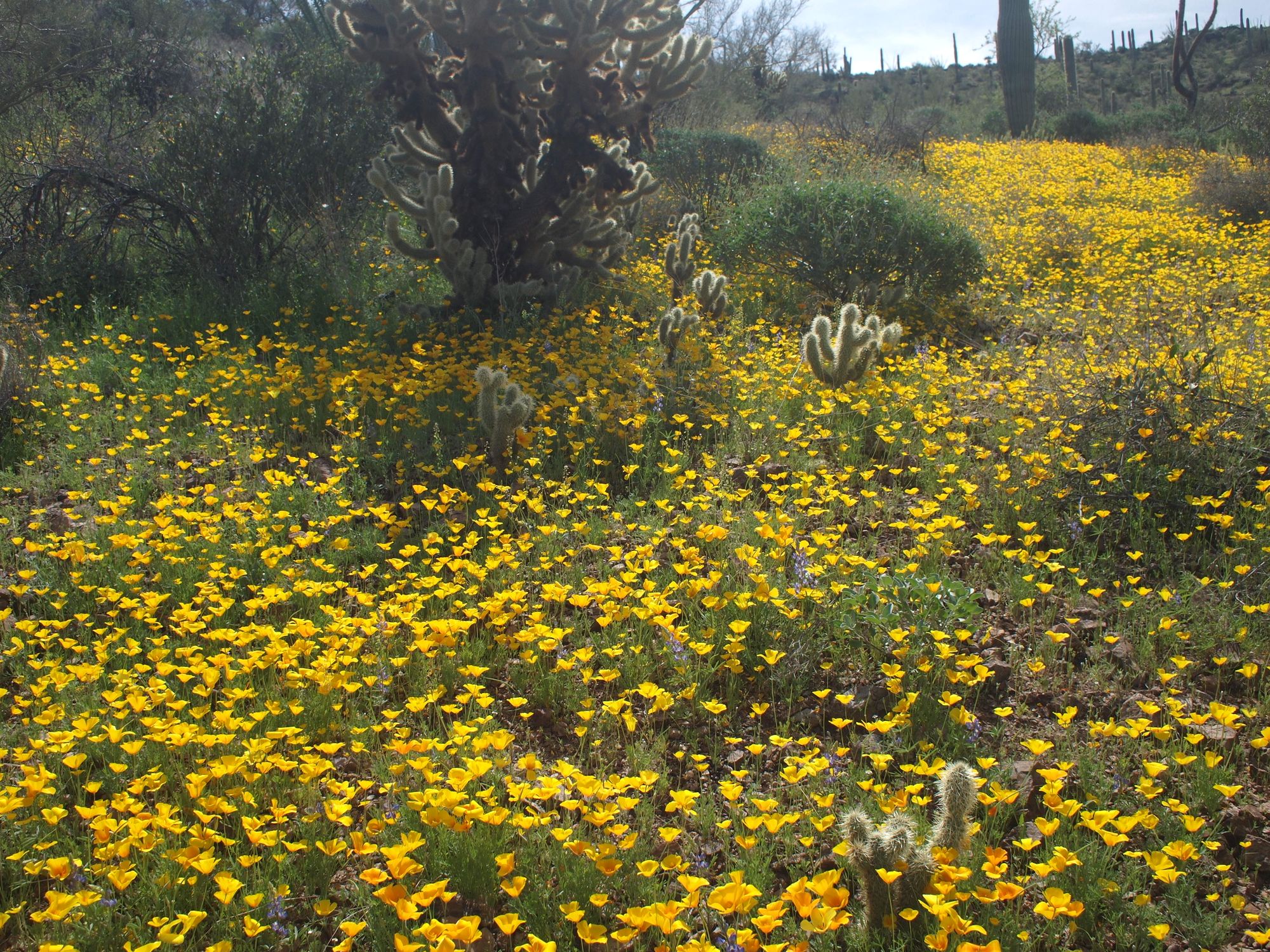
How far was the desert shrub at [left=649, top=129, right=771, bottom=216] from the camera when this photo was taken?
11.9 meters

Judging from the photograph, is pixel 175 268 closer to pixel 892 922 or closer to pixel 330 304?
pixel 330 304

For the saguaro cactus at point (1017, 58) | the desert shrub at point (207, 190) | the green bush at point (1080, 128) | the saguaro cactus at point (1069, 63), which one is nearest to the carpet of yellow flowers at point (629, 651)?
the desert shrub at point (207, 190)

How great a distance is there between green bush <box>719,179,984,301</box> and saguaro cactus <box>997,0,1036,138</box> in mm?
14711

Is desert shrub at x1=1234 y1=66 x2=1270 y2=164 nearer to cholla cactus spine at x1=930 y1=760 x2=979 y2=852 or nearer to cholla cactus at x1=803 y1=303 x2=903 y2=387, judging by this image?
cholla cactus at x1=803 y1=303 x2=903 y2=387

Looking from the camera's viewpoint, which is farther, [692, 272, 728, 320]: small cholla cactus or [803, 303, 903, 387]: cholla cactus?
[692, 272, 728, 320]: small cholla cactus

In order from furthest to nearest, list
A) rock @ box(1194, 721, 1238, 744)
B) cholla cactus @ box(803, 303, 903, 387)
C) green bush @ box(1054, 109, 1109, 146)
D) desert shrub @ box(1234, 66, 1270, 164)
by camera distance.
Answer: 1. green bush @ box(1054, 109, 1109, 146)
2. desert shrub @ box(1234, 66, 1270, 164)
3. cholla cactus @ box(803, 303, 903, 387)
4. rock @ box(1194, 721, 1238, 744)

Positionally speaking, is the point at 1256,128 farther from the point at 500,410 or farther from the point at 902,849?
the point at 902,849

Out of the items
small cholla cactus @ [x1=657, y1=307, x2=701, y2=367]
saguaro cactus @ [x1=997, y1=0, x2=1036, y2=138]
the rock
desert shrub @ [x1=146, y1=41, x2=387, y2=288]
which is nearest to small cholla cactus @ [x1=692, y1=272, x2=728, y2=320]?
small cholla cactus @ [x1=657, y1=307, x2=701, y2=367]

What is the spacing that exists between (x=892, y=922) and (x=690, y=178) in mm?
11265

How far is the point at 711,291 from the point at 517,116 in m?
1.99

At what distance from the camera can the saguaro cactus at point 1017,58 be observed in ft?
67.0

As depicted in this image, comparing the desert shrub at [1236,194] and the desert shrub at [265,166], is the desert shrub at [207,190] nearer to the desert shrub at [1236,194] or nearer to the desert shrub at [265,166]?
the desert shrub at [265,166]

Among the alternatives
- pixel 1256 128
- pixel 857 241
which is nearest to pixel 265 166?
pixel 857 241

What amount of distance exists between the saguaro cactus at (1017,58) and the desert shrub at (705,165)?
36.4 ft
